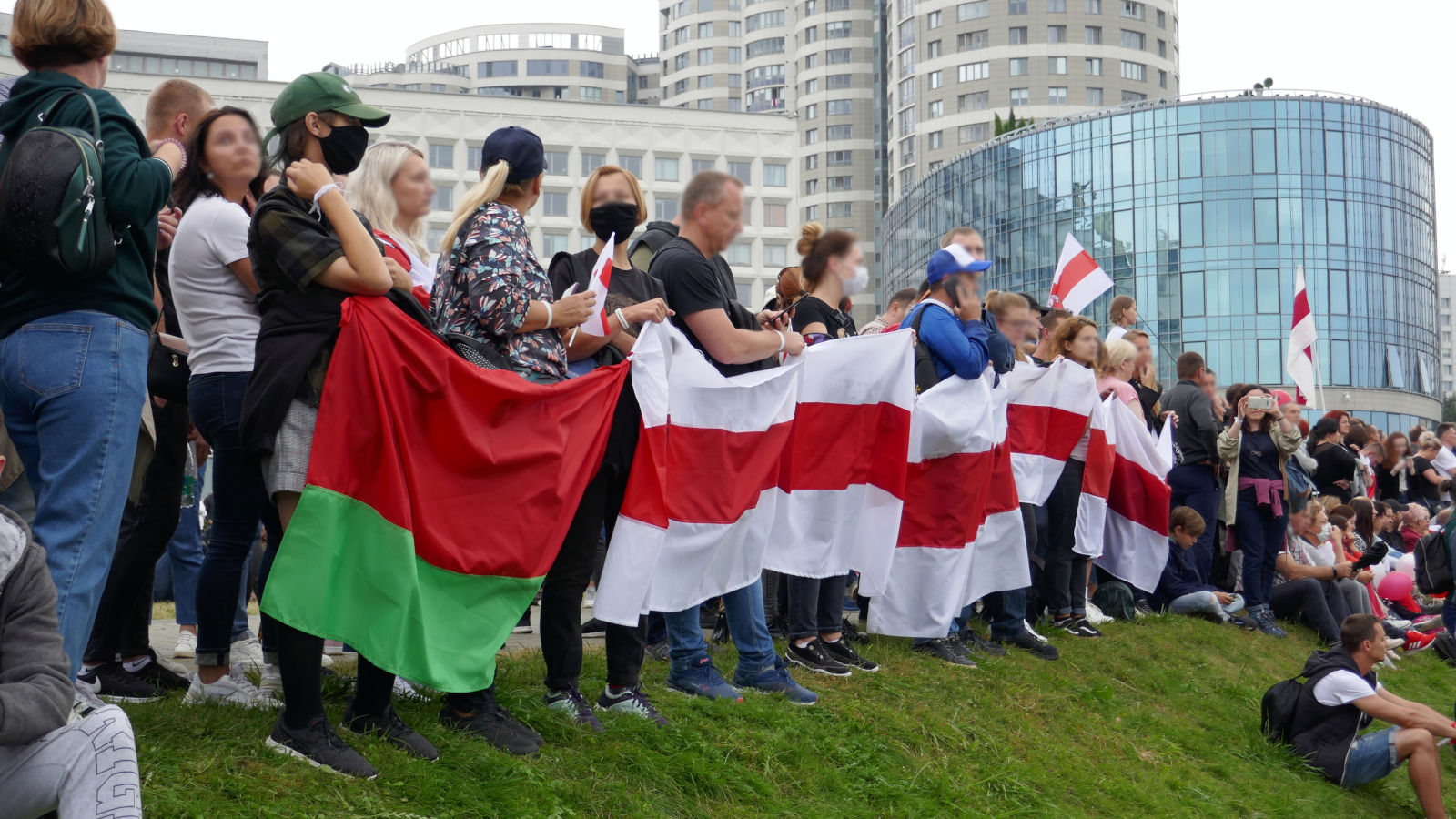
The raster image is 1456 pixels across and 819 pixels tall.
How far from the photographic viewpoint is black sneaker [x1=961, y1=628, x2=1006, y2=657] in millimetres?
8352

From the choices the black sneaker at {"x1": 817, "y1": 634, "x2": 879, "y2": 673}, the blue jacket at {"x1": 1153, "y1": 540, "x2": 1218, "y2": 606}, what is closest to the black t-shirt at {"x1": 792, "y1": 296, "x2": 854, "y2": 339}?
the black sneaker at {"x1": 817, "y1": 634, "x2": 879, "y2": 673}

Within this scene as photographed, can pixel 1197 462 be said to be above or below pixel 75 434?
below

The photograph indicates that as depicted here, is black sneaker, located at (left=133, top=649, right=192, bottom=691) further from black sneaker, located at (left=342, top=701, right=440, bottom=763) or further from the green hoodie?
the green hoodie

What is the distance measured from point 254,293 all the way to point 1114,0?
313ft

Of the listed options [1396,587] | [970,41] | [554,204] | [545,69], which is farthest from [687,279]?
[545,69]

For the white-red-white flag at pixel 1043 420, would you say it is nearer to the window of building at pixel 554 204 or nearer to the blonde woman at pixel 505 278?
the blonde woman at pixel 505 278

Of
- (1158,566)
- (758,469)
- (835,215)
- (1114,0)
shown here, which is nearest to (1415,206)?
(1114,0)

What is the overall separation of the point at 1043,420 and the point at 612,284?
4363mm

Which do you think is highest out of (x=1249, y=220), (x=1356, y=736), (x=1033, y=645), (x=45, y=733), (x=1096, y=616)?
(x=1249, y=220)

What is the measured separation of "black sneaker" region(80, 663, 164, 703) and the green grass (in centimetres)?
31

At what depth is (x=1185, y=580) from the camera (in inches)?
469

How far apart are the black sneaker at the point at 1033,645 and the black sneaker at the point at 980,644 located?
195mm

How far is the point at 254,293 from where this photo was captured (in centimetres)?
502

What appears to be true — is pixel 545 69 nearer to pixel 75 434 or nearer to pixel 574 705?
pixel 574 705
